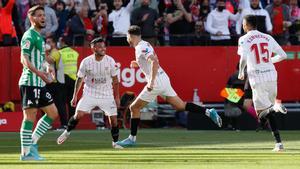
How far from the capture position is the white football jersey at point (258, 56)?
55.1 ft

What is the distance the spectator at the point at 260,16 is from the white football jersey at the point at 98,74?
7.58 meters

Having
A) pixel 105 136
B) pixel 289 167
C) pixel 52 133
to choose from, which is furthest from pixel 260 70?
pixel 52 133

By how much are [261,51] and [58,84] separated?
8470 mm

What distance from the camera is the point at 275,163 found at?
532 inches

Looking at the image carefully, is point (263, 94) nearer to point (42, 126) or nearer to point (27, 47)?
point (42, 126)

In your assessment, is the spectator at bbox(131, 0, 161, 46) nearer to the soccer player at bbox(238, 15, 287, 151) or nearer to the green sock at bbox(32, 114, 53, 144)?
the soccer player at bbox(238, 15, 287, 151)

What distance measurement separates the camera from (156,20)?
2534 cm

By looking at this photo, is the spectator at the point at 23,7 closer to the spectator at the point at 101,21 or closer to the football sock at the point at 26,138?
the spectator at the point at 101,21

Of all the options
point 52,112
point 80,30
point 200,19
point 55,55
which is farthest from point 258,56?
point 200,19

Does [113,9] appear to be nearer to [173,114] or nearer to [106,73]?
[173,114]

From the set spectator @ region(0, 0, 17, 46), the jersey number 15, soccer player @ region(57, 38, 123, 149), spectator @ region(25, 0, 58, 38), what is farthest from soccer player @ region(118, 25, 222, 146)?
spectator @ region(25, 0, 58, 38)

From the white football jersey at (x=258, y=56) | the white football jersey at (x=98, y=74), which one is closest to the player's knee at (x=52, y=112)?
the white football jersey at (x=98, y=74)

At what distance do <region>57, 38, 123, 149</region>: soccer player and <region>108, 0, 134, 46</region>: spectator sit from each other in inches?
273

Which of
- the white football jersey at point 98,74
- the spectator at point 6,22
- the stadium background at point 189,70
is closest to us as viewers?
the white football jersey at point 98,74
